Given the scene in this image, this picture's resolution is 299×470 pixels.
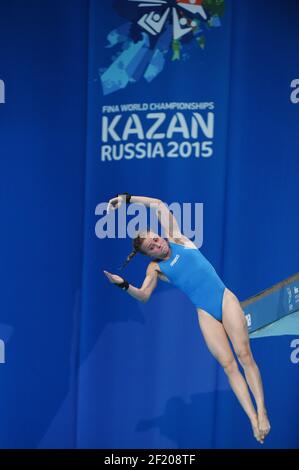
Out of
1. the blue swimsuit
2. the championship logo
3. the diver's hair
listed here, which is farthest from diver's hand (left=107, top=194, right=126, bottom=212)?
the championship logo

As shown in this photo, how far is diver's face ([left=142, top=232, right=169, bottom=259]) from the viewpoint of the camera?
267 centimetres

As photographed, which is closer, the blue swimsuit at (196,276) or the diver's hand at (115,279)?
the diver's hand at (115,279)

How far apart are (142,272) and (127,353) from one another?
1.14 feet

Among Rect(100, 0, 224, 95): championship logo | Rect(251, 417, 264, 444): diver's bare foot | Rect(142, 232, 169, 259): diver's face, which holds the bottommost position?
Rect(251, 417, 264, 444): diver's bare foot

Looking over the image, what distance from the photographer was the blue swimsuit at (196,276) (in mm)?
2672

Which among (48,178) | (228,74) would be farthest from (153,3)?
(48,178)

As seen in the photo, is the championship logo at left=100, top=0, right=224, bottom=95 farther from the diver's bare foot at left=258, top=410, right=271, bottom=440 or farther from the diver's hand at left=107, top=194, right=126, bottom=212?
the diver's bare foot at left=258, top=410, right=271, bottom=440

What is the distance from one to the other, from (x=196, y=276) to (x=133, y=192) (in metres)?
0.44

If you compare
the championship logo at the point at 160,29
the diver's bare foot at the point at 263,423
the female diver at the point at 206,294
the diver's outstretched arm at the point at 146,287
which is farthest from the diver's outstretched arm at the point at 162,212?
the diver's bare foot at the point at 263,423

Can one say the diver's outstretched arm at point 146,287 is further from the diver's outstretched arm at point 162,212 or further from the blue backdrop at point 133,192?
the diver's outstretched arm at point 162,212

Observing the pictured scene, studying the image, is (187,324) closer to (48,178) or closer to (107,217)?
(107,217)

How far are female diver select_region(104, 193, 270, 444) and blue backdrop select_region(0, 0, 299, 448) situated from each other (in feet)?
0.18

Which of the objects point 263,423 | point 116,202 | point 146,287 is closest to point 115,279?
point 146,287

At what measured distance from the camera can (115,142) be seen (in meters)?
2.73
